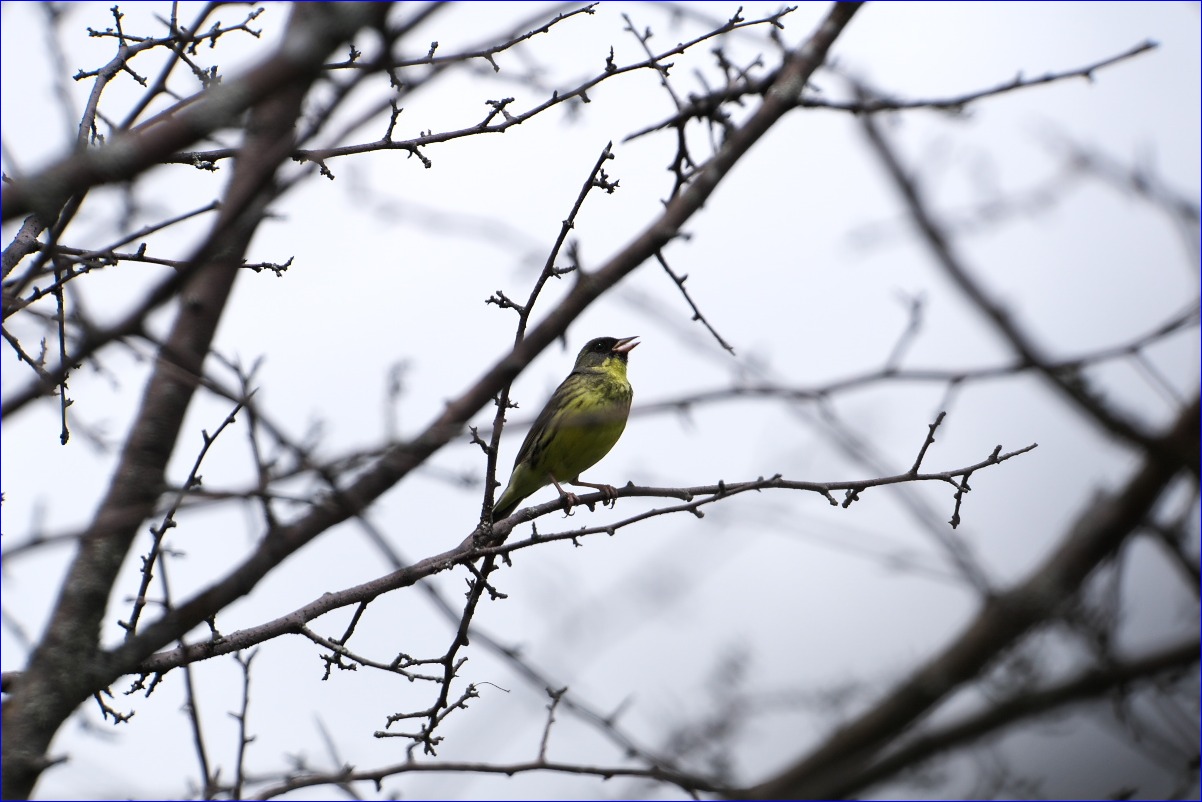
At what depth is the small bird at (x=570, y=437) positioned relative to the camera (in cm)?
843

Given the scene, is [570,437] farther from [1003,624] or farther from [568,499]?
[1003,624]

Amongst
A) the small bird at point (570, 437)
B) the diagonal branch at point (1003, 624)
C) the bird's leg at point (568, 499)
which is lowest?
the diagonal branch at point (1003, 624)

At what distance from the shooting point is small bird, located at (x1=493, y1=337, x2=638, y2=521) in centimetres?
843

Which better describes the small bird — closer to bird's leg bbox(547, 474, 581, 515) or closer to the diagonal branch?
bird's leg bbox(547, 474, 581, 515)

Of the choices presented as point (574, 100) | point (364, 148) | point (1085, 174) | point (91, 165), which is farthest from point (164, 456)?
point (1085, 174)

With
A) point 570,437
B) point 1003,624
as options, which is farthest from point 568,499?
point 1003,624

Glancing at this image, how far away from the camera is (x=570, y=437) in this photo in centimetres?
843

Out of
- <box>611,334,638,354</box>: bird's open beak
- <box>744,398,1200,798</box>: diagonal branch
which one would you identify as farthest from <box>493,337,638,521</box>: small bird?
<box>744,398,1200,798</box>: diagonal branch

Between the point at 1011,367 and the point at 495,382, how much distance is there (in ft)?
4.93

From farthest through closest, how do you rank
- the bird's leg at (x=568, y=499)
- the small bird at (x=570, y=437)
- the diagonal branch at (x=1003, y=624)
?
1. the small bird at (x=570, y=437)
2. the bird's leg at (x=568, y=499)
3. the diagonal branch at (x=1003, y=624)

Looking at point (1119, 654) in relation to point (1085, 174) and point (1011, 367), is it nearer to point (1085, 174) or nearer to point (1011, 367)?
point (1011, 367)

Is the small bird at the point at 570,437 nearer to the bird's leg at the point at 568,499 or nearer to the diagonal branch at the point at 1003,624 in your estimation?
the bird's leg at the point at 568,499

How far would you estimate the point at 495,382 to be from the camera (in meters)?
2.87

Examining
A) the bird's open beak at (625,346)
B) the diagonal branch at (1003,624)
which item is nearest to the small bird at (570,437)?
the bird's open beak at (625,346)
